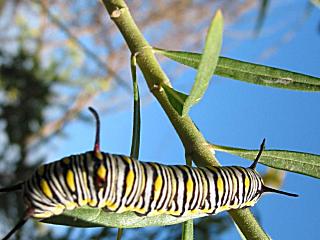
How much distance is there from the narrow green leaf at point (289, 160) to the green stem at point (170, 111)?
33 millimetres

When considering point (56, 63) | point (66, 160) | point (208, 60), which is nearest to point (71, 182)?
point (66, 160)

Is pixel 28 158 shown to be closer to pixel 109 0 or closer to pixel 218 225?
pixel 218 225

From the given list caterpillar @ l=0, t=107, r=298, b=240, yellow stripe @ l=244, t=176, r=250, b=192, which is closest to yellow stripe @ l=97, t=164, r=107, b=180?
caterpillar @ l=0, t=107, r=298, b=240

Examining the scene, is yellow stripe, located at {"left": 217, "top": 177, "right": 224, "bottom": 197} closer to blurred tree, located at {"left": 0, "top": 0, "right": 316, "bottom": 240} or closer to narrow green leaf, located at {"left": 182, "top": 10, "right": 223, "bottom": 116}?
narrow green leaf, located at {"left": 182, "top": 10, "right": 223, "bottom": 116}

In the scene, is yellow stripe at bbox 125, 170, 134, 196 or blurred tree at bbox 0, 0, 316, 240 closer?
yellow stripe at bbox 125, 170, 134, 196

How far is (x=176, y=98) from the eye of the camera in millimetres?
447

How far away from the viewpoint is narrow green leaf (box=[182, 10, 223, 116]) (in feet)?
1.17

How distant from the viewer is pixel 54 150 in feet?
6.23

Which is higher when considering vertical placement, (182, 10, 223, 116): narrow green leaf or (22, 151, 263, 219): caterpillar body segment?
(182, 10, 223, 116): narrow green leaf

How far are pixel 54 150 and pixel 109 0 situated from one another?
4.75ft

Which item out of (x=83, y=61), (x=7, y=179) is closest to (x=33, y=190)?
(x=7, y=179)

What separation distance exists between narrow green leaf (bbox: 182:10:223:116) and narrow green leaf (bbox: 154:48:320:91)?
82 millimetres

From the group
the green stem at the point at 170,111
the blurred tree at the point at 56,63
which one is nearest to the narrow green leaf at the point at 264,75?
the green stem at the point at 170,111

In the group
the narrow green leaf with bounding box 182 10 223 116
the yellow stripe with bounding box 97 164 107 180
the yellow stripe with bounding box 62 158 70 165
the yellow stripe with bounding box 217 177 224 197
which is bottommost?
the yellow stripe with bounding box 97 164 107 180
